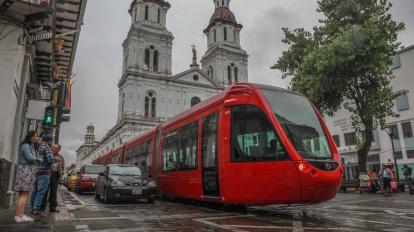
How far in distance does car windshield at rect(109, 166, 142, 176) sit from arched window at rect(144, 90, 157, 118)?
36215 mm

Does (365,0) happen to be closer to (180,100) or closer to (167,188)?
(167,188)

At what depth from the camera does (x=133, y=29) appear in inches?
1921

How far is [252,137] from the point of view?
24.2 ft

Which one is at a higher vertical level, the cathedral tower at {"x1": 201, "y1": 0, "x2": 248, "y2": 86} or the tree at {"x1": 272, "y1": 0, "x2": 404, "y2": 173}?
the cathedral tower at {"x1": 201, "y1": 0, "x2": 248, "y2": 86}

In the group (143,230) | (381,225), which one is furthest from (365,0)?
(143,230)

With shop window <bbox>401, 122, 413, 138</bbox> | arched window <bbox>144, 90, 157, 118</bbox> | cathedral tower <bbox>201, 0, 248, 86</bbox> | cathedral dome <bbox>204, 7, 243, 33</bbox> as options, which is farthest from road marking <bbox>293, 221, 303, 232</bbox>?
cathedral dome <bbox>204, 7, 243, 33</bbox>

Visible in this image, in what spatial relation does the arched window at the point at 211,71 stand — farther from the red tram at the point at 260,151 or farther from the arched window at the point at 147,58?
the red tram at the point at 260,151

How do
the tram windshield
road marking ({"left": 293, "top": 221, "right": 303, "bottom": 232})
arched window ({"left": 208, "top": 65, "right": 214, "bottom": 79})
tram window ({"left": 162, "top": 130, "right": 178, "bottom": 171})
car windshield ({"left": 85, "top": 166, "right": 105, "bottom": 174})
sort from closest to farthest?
road marking ({"left": 293, "top": 221, "right": 303, "bottom": 232}), the tram windshield, tram window ({"left": 162, "top": 130, "right": 178, "bottom": 171}), car windshield ({"left": 85, "top": 166, "right": 105, "bottom": 174}), arched window ({"left": 208, "top": 65, "right": 214, "bottom": 79})

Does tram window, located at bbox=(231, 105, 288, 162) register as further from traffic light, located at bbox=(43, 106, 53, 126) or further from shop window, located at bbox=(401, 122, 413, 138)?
shop window, located at bbox=(401, 122, 413, 138)

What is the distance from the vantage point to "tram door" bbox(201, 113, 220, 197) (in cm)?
830

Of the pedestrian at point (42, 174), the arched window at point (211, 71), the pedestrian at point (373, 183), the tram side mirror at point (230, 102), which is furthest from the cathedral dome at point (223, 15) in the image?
the pedestrian at point (42, 174)

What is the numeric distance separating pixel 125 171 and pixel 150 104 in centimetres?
3711

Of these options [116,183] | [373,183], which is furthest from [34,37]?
[373,183]

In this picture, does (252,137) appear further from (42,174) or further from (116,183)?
(116,183)
